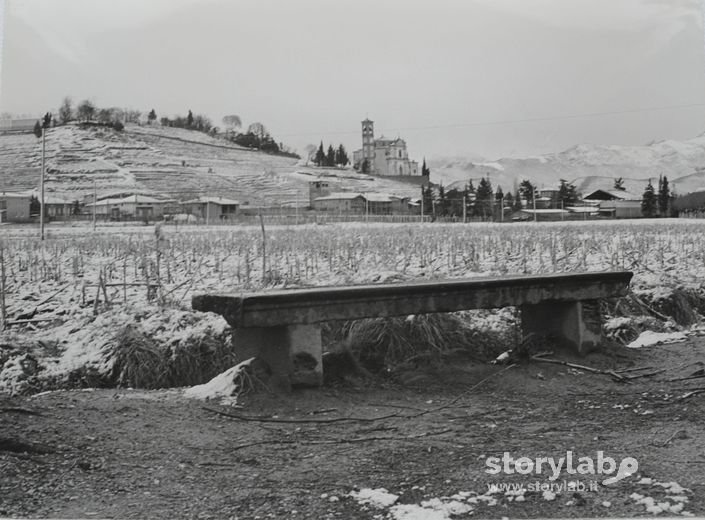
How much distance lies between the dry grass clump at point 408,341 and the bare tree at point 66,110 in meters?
2.24

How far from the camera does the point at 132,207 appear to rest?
5809 mm

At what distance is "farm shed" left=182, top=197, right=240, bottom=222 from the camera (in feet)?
20.4

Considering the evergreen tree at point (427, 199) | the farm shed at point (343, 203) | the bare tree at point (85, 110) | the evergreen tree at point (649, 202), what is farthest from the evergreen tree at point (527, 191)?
the bare tree at point (85, 110)

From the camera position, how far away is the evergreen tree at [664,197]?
5035 mm

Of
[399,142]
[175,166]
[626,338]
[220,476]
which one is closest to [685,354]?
[626,338]

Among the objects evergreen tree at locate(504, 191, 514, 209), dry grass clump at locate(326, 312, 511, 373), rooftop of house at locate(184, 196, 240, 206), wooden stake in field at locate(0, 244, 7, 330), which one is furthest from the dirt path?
rooftop of house at locate(184, 196, 240, 206)

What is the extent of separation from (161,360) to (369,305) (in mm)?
1720

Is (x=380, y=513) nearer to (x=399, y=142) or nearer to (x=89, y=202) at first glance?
(x=399, y=142)

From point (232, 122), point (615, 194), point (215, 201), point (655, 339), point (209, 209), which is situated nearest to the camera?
point (232, 122)

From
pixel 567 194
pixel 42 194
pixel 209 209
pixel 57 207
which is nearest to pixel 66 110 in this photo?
pixel 42 194

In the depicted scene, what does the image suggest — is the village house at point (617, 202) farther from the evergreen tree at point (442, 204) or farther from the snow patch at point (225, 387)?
the snow patch at point (225, 387)

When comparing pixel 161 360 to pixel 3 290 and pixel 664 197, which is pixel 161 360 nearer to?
pixel 3 290

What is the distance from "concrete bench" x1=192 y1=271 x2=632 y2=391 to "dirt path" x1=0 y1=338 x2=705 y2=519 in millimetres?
310

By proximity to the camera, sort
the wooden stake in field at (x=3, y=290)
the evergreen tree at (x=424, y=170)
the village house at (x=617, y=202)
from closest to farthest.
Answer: the wooden stake in field at (x=3, y=290)
the evergreen tree at (x=424, y=170)
the village house at (x=617, y=202)
